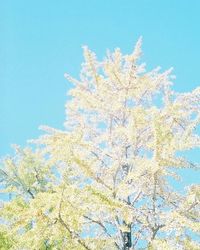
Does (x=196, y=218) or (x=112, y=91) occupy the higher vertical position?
(x=112, y=91)

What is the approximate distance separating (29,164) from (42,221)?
5.92 meters

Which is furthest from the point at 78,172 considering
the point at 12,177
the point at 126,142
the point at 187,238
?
the point at 12,177

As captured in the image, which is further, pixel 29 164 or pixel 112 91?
pixel 29 164

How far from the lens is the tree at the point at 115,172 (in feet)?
22.7

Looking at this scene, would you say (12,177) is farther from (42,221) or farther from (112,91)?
(42,221)

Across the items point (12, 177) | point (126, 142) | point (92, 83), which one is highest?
point (92, 83)

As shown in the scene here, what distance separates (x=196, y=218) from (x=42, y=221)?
2668 millimetres

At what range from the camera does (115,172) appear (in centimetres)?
878

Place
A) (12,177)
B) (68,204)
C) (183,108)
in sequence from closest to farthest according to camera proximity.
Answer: (68,204), (183,108), (12,177)

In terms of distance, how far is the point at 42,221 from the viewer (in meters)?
6.88

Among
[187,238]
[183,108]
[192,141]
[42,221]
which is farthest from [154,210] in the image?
[183,108]

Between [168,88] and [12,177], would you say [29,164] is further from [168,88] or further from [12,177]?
[168,88]

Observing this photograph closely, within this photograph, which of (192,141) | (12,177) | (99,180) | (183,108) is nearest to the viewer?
(192,141)

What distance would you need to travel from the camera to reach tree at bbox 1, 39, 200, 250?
22.7ft
